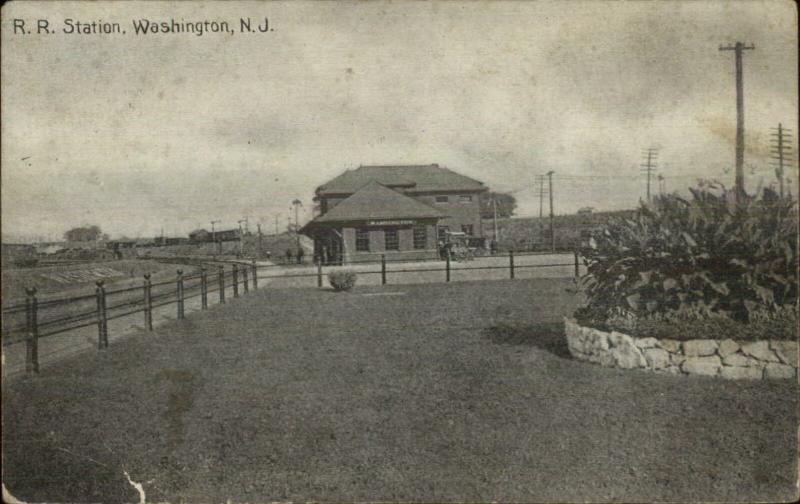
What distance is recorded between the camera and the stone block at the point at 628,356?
17.6 feet

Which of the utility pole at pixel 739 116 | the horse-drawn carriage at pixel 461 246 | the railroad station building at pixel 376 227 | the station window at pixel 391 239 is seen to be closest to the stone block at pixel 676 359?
the utility pole at pixel 739 116

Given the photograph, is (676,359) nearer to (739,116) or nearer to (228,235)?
(739,116)

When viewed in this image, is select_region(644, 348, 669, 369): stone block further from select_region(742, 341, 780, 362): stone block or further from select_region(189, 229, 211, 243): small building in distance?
select_region(189, 229, 211, 243): small building in distance

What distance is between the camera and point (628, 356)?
17.8ft

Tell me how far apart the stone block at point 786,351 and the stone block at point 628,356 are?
3.86ft

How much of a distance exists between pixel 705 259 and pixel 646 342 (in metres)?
1.16

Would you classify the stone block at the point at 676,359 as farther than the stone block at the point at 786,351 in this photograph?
Yes

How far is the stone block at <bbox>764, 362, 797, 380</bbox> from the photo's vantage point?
16.1 feet

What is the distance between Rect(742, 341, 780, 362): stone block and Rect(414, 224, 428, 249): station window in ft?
84.3

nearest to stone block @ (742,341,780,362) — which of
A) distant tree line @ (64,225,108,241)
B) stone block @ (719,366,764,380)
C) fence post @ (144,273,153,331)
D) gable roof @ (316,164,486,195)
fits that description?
stone block @ (719,366,764,380)

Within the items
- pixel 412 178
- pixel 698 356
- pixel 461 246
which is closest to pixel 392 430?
pixel 698 356

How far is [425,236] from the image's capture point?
101ft

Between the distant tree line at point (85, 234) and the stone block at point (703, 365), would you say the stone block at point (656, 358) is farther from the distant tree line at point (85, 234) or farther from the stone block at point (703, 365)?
the distant tree line at point (85, 234)

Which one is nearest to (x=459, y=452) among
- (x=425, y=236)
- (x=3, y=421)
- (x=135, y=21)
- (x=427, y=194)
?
(x=3, y=421)
